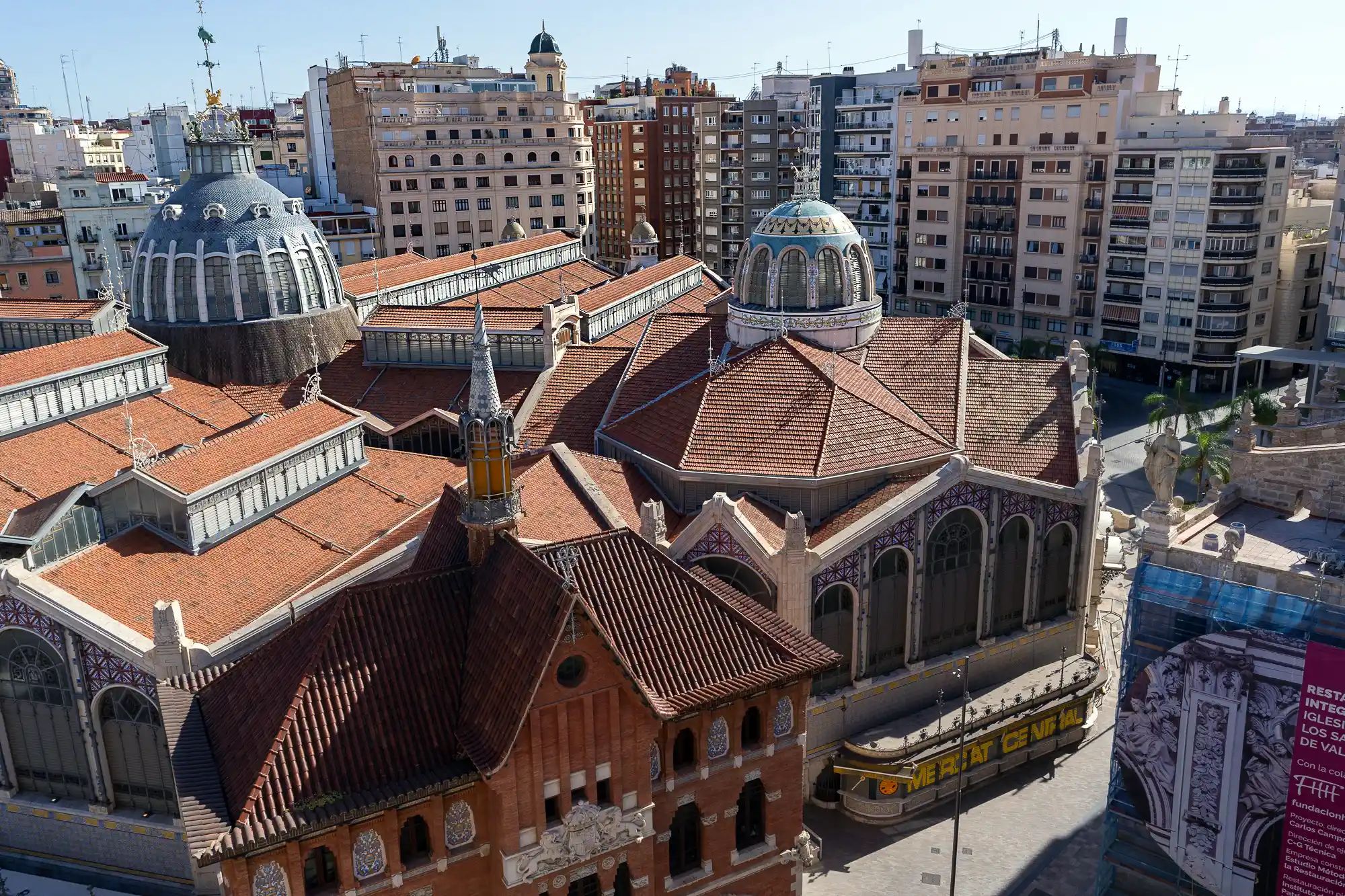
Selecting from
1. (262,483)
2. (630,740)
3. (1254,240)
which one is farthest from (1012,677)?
(1254,240)

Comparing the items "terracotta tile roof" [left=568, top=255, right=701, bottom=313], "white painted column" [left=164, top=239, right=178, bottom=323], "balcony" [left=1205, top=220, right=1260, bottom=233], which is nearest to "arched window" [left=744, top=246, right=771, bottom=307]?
"terracotta tile roof" [left=568, top=255, right=701, bottom=313]

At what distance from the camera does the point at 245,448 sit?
133 feet

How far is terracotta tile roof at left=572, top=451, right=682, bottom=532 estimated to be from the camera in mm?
40875

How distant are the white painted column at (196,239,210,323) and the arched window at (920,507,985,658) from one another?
3875cm

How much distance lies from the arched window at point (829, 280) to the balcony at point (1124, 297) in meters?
51.8

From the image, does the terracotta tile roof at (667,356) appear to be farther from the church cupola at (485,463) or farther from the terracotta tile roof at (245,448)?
the church cupola at (485,463)

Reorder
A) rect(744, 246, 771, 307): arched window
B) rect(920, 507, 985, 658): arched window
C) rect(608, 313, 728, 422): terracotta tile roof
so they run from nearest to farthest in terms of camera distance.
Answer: rect(920, 507, 985, 658): arched window < rect(608, 313, 728, 422): terracotta tile roof < rect(744, 246, 771, 307): arched window

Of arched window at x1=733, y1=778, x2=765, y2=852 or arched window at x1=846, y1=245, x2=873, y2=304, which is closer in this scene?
arched window at x1=733, y1=778, x2=765, y2=852

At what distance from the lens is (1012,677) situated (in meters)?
43.9

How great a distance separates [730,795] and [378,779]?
9.87m

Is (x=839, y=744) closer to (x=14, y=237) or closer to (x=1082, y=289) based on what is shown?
(x=1082, y=289)

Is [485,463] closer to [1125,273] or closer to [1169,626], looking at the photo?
[1169,626]

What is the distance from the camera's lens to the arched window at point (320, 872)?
1007 inches

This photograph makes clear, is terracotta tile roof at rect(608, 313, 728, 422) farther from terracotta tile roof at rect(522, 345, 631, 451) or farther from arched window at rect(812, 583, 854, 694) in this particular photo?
arched window at rect(812, 583, 854, 694)
